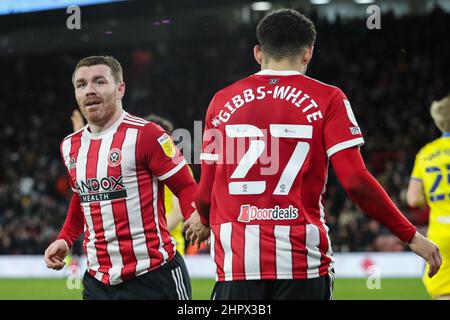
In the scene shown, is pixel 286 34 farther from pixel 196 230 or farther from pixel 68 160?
pixel 68 160

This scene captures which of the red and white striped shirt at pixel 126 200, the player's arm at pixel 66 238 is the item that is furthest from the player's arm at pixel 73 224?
the red and white striped shirt at pixel 126 200

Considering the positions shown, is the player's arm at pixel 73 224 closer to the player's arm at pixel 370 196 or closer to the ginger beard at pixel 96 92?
the ginger beard at pixel 96 92

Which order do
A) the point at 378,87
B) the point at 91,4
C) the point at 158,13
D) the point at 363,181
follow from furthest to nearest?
1. the point at 378,87
2. the point at 158,13
3. the point at 91,4
4. the point at 363,181

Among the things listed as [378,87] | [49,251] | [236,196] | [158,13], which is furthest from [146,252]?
[378,87]

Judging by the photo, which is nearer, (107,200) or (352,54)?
(107,200)

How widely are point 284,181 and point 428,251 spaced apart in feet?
1.97

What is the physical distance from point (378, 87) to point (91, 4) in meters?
6.58

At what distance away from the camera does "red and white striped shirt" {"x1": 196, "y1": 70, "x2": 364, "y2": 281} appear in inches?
117

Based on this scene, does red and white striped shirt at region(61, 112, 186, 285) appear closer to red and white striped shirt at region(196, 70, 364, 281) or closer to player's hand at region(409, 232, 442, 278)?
red and white striped shirt at region(196, 70, 364, 281)

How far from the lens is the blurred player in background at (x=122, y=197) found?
379 cm
